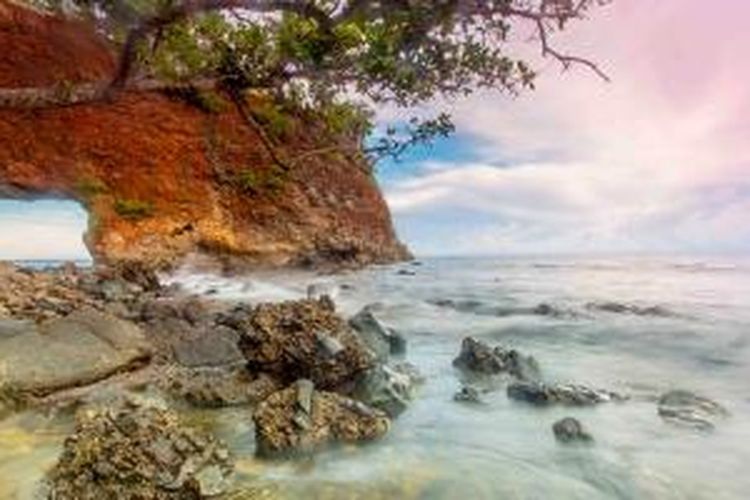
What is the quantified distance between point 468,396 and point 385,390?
0.93 meters

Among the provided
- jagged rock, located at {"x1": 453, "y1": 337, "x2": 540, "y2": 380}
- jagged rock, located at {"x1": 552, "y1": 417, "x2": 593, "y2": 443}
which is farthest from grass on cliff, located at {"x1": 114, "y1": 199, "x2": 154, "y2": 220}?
jagged rock, located at {"x1": 552, "y1": 417, "x2": 593, "y2": 443}

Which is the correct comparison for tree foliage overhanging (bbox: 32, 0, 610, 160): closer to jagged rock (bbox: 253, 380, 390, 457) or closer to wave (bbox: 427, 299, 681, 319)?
jagged rock (bbox: 253, 380, 390, 457)

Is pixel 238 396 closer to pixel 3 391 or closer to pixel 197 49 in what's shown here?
pixel 3 391

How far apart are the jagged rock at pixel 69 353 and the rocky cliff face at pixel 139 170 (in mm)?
22032

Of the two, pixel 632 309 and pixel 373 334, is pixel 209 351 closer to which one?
pixel 373 334

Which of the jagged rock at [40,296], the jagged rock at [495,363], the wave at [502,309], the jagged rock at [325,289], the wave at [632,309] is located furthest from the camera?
the jagged rock at [325,289]

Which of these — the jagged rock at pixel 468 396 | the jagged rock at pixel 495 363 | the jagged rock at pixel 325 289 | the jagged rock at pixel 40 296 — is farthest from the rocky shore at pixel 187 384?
the jagged rock at pixel 325 289

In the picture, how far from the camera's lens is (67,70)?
37781 mm

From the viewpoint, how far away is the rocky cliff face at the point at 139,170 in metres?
36.0

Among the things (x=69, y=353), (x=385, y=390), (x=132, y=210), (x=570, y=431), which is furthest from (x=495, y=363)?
(x=132, y=210)

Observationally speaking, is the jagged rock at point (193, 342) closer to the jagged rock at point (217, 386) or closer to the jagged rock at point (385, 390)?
the jagged rock at point (217, 386)

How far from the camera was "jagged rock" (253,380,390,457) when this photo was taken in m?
7.12

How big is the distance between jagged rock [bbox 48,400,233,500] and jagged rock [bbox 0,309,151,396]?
3.07 metres

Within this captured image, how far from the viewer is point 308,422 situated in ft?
24.1
